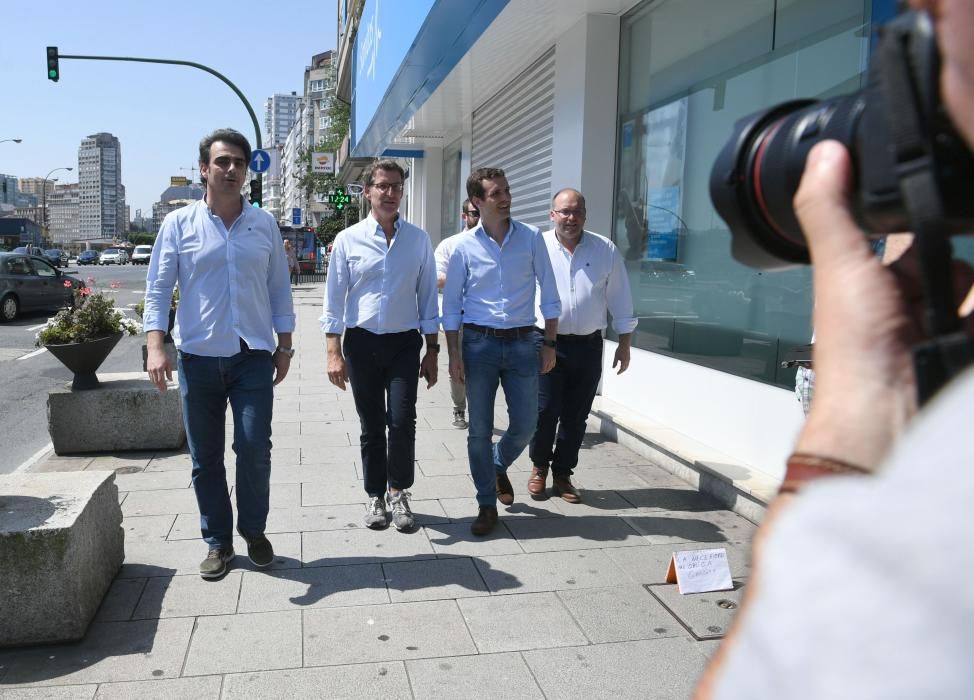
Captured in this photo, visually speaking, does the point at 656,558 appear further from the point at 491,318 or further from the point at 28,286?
the point at 28,286

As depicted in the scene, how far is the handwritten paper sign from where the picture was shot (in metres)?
3.97

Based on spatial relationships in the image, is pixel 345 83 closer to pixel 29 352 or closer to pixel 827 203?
pixel 29 352

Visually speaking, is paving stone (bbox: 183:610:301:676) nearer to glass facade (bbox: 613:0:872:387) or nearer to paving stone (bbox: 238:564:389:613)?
paving stone (bbox: 238:564:389:613)

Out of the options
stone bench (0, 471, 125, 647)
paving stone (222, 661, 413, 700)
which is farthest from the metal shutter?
paving stone (222, 661, 413, 700)

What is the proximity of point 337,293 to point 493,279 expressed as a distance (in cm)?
89

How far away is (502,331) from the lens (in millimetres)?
4836

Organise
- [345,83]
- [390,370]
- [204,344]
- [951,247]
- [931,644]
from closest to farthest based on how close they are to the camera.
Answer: [931,644], [951,247], [204,344], [390,370], [345,83]

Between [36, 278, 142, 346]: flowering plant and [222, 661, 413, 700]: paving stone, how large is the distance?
4.25 m

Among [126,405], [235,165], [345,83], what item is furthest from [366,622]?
[345,83]

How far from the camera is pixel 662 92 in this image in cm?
711

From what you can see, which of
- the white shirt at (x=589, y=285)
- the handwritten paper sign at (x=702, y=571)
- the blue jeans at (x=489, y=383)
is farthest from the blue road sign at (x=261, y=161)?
the handwritten paper sign at (x=702, y=571)

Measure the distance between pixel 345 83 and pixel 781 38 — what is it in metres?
39.0

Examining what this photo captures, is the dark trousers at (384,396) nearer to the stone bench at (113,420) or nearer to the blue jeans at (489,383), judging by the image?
the blue jeans at (489,383)

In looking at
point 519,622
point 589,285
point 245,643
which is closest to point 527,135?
point 589,285
